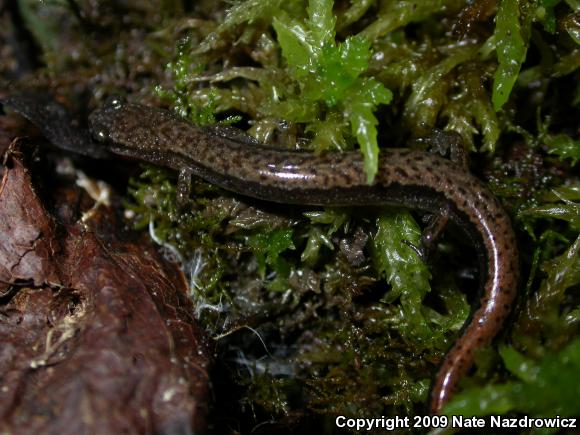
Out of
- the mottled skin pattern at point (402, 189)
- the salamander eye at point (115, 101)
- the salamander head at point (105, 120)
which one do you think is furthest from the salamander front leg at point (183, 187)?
the salamander eye at point (115, 101)

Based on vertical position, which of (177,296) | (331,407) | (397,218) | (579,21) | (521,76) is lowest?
(331,407)

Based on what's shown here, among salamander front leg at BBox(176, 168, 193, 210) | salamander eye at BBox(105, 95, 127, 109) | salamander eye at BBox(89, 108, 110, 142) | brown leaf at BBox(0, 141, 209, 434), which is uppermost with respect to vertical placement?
salamander eye at BBox(105, 95, 127, 109)

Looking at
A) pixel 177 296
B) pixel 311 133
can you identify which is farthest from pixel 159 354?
pixel 311 133

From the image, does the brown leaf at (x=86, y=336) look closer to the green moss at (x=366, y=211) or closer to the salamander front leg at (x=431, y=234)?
the green moss at (x=366, y=211)

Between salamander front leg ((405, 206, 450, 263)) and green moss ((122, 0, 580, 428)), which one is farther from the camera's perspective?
salamander front leg ((405, 206, 450, 263))

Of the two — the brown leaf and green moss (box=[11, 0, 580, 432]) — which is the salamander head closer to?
green moss (box=[11, 0, 580, 432])

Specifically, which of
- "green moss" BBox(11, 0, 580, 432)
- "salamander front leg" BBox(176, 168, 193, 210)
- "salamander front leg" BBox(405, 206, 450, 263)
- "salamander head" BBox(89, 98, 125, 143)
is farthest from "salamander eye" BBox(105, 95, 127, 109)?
"salamander front leg" BBox(405, 206, 450, 263)

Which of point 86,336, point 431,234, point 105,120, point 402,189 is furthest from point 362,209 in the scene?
point 105,120

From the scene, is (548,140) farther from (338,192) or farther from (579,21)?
(338,192)
